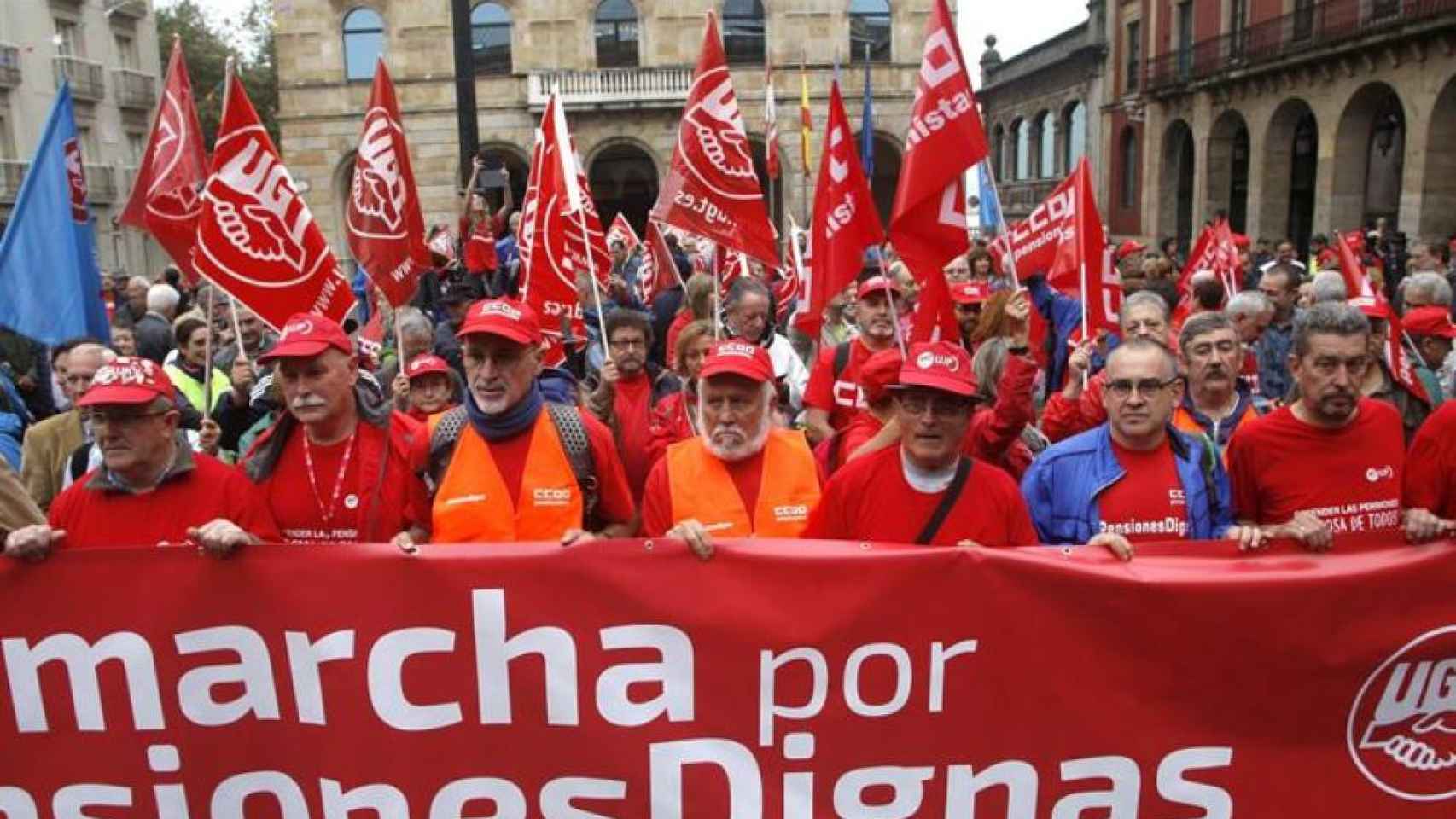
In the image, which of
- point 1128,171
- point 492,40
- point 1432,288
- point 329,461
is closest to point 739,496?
point 329,461

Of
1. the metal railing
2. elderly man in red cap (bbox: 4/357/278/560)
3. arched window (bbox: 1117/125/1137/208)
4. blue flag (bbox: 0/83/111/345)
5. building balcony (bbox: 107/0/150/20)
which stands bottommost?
elderly man in red cap (bbox: 4/357/278/560)

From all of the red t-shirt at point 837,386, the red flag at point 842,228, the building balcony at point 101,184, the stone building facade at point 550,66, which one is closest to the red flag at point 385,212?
the red flag at point 842,228

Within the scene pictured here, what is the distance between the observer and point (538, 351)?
12.3 feet

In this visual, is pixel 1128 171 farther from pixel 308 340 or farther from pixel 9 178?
pixel 308 340

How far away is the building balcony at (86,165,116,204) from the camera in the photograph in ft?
112

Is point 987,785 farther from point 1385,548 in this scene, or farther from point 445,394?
point 445,394

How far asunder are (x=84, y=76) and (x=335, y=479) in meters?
37.3

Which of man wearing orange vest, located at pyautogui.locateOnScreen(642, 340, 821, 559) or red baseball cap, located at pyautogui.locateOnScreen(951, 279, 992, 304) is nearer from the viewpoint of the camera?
man wearing orange vest, located at pyautogui.locateOnScreen(642, 340, 821, 559)

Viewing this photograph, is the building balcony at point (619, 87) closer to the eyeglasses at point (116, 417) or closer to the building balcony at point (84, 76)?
the building balcony at point (84, 76)

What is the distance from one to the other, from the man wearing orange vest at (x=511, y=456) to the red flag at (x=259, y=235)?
1449 millimetres

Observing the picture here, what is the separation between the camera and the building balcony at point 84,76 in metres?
33.3

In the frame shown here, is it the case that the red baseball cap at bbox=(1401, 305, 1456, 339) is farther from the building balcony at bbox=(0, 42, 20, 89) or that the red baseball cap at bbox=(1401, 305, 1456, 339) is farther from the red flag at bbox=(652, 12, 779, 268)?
the building balcony at bbox=(0, 42, 20, 89)

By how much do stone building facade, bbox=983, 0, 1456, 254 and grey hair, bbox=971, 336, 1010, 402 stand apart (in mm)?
19606

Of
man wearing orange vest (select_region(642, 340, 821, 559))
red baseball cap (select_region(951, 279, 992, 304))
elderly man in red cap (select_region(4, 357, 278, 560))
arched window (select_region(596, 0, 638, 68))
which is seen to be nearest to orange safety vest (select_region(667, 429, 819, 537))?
man wearing orange vest (select_region(642, 340, 821, 559))
